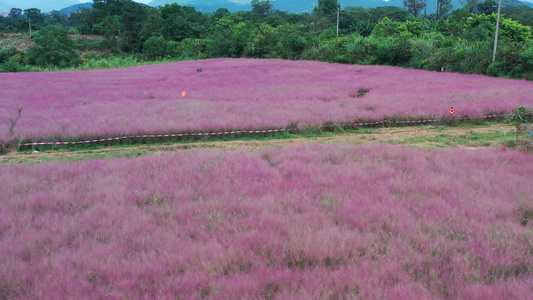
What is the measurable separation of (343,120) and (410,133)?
6.86ft

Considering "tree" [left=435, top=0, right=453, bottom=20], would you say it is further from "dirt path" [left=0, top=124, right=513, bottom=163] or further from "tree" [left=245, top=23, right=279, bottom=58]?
"dirt path" [left=0, top=124, right=513, bottom=163]

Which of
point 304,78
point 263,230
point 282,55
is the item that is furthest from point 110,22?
point 263,230

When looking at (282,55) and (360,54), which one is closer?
(360,54)

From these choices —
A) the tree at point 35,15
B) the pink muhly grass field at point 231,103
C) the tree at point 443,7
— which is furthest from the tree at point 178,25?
the tree at point 443,7

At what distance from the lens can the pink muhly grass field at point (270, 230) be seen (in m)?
3.29

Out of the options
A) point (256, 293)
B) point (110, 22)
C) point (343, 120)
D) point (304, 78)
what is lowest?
point (256, 293)

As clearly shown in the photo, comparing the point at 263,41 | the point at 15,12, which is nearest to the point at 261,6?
the point at 263,41

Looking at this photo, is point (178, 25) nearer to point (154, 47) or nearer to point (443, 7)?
point (154, 47)

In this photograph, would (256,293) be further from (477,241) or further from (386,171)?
(386,171)

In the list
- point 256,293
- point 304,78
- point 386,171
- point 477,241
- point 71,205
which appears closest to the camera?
point 256,293

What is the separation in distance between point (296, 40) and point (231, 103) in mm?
27698

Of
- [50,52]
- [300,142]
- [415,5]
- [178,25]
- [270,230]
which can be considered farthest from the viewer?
[415,5]

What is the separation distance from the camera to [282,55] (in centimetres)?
4175

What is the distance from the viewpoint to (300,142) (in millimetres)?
10055
